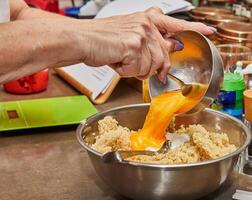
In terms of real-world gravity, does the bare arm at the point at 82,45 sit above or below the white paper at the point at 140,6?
above

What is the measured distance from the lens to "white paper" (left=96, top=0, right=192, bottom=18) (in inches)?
58.1

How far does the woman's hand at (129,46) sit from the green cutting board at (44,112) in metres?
0.33

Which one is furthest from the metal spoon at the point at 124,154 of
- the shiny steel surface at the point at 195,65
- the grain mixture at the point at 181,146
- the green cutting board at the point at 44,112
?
the green cutting board at the point at 44,112

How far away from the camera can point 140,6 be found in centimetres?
155

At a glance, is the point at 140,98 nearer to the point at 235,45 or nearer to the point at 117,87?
the point at 117,87

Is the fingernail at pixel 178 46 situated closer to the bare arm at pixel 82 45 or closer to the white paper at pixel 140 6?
the bare arm at pixel 82 45

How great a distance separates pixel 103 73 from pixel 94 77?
0.03 metres

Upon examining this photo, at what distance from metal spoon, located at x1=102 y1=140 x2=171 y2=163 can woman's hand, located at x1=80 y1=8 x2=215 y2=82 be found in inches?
5.1

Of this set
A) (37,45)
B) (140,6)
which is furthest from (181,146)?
(140,6)

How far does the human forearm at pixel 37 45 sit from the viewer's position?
79cm

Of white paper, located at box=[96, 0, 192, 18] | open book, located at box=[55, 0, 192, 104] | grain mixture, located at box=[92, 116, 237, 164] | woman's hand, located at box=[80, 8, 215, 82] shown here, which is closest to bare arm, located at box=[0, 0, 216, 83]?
woman's hand, located at box=[80, 8, 215, 82]

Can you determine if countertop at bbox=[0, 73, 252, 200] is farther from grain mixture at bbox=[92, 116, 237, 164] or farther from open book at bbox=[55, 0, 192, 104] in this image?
open book at bbox=[55, 0, 192, 104]

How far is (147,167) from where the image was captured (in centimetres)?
75

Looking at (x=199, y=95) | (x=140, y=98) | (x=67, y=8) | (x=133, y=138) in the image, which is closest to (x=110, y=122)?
(x=133, y=138)
